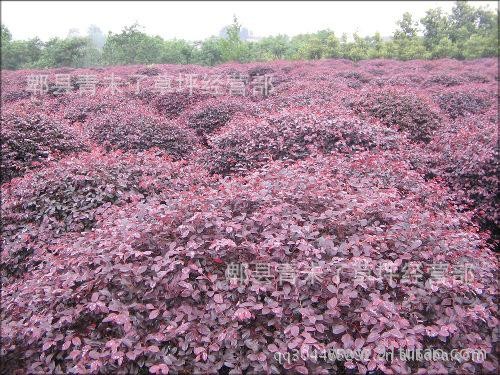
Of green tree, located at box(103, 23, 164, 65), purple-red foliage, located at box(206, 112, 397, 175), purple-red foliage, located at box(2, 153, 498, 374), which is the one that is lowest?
purple-red foliage, located at box(2, 153, 498, 374)

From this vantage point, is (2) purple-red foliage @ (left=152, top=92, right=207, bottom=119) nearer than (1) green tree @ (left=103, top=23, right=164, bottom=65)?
Yes

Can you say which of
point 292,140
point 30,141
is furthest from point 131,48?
point 292,140

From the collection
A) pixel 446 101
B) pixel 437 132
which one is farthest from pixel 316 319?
pixel 446 101

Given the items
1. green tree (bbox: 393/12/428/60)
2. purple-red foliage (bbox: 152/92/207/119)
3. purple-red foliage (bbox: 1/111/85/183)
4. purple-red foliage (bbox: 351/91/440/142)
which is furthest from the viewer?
green tree (bbox: 393/12/428/60)

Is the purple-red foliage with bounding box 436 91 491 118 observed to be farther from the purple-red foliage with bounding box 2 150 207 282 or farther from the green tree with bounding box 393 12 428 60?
the green tree with bounding box 393 12 428 60

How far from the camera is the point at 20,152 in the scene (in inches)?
198

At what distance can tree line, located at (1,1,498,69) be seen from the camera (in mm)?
18953

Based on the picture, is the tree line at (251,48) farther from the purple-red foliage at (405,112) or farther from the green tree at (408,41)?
the purple-red foliage at (405,112)

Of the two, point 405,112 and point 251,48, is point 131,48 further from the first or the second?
point 405,112

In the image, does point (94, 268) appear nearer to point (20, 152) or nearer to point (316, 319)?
point (316, 319)

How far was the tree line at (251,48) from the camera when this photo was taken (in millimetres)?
18953

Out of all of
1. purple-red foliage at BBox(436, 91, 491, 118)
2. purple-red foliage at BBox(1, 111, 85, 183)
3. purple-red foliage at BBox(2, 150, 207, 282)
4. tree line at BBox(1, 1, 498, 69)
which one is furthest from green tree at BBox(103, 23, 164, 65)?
purple-red foliage at BBox(2, 150, 207, 282)

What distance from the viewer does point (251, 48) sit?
70.1 ft

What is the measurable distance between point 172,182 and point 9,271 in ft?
4.75
